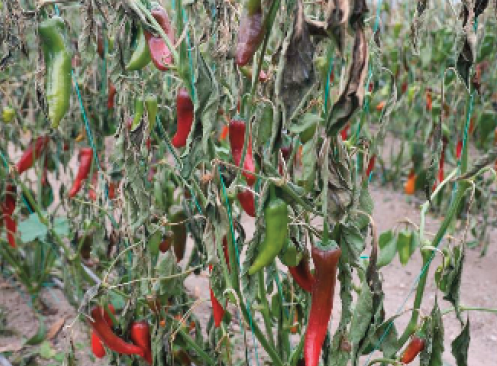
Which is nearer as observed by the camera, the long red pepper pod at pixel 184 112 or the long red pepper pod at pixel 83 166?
the long red pepper pod at pixel 184 112

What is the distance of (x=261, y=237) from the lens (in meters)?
1.11

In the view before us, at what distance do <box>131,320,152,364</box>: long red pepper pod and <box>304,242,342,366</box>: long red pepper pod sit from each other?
25.7 inches

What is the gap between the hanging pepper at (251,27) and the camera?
0.89 m

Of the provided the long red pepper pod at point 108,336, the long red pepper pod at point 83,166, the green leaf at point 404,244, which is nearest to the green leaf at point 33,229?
the long red pepper pod at point 83,166

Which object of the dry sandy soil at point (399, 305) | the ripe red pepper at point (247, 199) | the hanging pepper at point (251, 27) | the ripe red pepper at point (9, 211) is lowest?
the dry sandy soil at point (399, 305)

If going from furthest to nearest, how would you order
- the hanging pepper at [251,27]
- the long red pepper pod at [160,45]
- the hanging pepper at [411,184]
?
the hanging pepper at [411,184]
the long red pepper pod at [160,45]
the hanging pepper at [251,27]

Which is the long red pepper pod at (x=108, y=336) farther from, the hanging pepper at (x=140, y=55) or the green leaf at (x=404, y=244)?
the green leaf at (x=404, y=244)

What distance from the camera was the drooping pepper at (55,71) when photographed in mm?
1230

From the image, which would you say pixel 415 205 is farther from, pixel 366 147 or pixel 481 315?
pixel 366 147

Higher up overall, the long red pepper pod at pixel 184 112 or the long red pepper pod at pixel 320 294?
the long red pepper pod at pixel 184 112

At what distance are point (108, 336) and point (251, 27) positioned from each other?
0.96 m

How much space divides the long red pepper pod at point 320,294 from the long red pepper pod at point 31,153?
1.66 metres

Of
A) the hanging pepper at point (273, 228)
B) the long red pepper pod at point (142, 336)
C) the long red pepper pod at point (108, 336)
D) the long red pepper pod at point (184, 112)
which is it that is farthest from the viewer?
the long red pepper pod at point (142, 336)

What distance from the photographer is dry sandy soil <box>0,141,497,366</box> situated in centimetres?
242
